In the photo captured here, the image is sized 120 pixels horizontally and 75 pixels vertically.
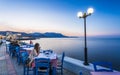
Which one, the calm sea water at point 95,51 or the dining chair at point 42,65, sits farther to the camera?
the calm sea water at point 95,51

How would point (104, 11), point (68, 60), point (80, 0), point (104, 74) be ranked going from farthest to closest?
point (104, 11) → point (80, 0) → point (68, 60) → point (104, 74)

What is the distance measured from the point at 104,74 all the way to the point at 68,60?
313 cm

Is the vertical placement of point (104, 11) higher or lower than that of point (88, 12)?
higher

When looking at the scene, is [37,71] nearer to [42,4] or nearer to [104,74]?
[104,74]

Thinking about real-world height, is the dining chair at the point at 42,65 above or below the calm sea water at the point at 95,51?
above

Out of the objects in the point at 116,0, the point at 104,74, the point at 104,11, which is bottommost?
the point at 104,74

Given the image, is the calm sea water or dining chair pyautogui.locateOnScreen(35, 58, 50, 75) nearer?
dining chair pyautogui.locateOnScreen(35, 58, 50, 75)

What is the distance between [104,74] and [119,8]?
60.9 ft

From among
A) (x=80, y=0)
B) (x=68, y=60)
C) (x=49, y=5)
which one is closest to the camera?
(x=68, y=60)

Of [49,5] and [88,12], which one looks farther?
[49,5]

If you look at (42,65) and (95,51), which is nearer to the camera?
(42,65)

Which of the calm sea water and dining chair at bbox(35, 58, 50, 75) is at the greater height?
dining chair at bbox(35, 58, 50, 75)

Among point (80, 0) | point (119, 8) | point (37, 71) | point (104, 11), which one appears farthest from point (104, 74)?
point (119, 8)

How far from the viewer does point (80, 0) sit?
15.8 metres
